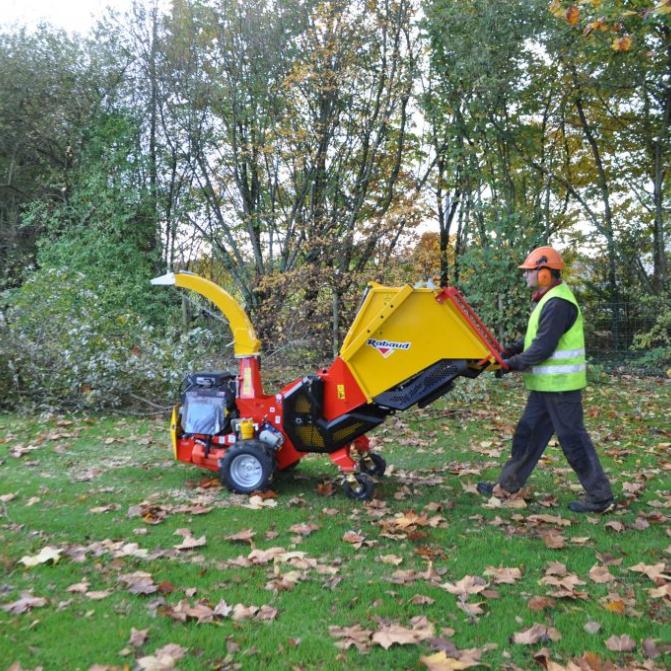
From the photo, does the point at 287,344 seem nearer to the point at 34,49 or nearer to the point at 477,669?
the point at 477,669

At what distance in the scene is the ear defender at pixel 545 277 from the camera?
528 centimetres

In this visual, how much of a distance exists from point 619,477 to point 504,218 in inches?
305

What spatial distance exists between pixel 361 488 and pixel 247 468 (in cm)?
96

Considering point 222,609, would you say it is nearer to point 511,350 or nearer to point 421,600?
point 421,600

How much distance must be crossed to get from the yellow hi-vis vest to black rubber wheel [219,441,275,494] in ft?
7.38

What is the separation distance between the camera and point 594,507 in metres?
5.15

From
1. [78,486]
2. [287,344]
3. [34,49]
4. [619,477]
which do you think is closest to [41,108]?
[34,49]

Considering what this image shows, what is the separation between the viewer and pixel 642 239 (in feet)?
48.8

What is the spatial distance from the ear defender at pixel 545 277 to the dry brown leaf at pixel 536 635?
9.17 ft

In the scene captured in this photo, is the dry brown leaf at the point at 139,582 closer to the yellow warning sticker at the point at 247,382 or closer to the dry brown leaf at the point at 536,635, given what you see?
the dry brown leaf at the point at 536,635

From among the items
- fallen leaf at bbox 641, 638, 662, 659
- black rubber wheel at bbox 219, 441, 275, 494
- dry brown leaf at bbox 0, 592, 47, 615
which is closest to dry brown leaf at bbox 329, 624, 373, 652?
fallen leaf at bbox 641, 638, 662, 659

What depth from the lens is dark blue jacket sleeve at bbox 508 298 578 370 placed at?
507cm

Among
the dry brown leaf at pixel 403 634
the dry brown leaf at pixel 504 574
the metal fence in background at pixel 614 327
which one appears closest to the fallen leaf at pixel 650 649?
the dry brown leaf at pixel 504 574

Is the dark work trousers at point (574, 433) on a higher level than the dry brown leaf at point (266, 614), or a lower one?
higher
